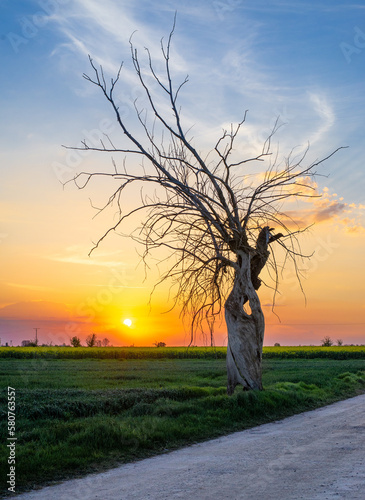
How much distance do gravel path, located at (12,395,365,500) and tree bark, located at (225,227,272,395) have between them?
4.67 m

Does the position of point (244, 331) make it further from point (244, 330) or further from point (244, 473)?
point (244, 473)

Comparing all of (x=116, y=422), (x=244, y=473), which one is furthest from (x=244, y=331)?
(x=244, y=473)

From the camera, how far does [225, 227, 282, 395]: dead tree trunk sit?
49.8 feet

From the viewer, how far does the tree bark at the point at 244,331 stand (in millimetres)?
15164

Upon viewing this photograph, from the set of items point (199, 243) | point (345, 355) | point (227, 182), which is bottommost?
point (345, 355)

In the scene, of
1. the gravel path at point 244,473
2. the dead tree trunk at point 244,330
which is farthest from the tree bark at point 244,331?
the gravel path at point 244,473

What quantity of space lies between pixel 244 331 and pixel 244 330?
28 millimetres

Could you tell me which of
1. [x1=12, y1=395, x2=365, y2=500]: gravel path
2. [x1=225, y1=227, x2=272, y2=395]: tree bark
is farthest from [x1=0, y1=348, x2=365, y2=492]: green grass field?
[x1=225, y1=227, x2=272, y2=395]: tree bark

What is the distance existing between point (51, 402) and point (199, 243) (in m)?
5.89

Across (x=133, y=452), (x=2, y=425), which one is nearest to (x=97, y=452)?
(x=133, y=452)

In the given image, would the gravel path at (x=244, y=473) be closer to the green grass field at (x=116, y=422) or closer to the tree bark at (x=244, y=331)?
the green grass field at (x=116, y=422)

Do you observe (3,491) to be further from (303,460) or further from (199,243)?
(199,243)

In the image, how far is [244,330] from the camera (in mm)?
15227

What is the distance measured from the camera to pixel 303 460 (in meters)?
7.96
